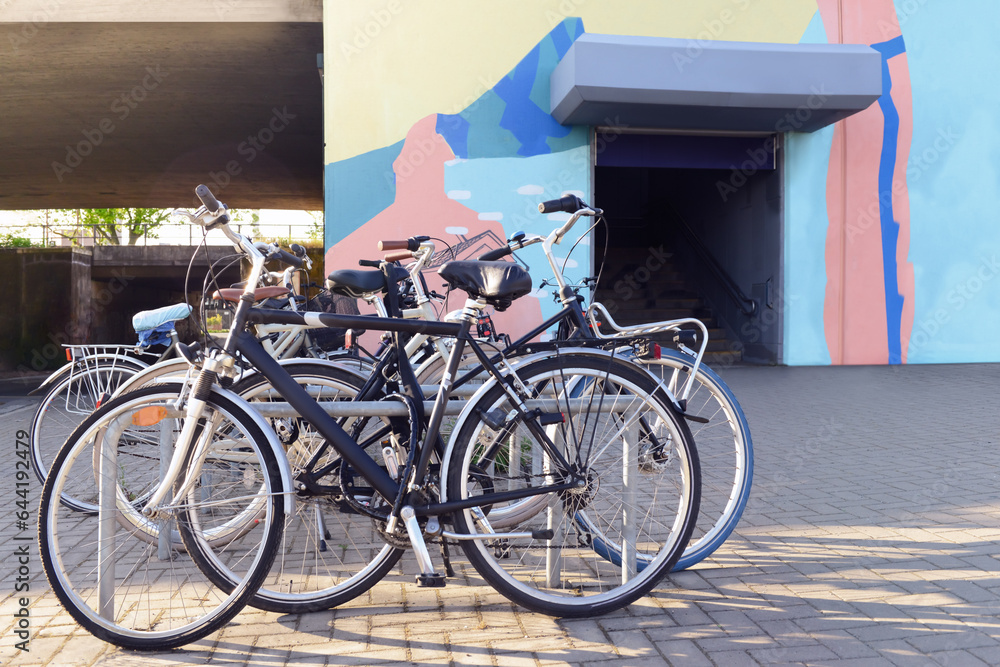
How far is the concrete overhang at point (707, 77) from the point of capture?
932 centimetres

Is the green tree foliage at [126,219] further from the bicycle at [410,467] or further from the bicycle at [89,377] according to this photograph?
the bicycle at [410,467]

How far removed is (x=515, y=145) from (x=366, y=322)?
8280mm

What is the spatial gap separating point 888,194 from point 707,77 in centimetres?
390

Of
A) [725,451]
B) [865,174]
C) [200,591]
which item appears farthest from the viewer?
[865,174]

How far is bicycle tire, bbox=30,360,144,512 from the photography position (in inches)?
161

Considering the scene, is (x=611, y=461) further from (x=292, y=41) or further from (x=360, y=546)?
(x=292, y=41)

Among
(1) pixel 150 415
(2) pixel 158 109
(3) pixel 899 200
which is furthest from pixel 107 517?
(2) pixel 158 109

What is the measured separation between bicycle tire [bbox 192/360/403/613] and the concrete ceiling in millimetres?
8520

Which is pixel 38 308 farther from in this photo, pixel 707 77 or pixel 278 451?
pixel 278 451

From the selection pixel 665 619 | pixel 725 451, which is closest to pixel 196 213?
pixel 665 619

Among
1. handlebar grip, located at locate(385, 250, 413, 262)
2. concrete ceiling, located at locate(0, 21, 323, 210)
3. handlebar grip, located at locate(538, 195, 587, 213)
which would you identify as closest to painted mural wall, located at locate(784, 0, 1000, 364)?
concrete ceiling, located at locate(0, 21, 323, 210)

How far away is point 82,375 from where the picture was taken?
411 cm

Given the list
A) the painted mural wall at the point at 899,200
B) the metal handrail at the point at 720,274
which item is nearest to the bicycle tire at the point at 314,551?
the painted mural wall at the point at 899,200

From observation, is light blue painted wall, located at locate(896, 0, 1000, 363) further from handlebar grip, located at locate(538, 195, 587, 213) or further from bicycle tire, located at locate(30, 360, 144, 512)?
bicycle tire, located at locate(30, 360, 144, 512)
